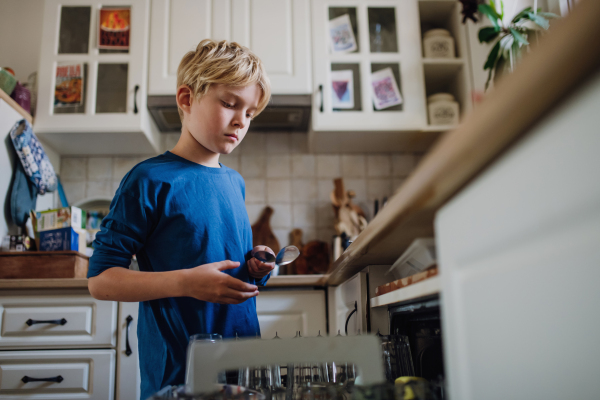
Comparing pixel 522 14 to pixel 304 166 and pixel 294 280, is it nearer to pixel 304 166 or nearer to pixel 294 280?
pixel 304 166

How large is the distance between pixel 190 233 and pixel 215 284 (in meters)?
0.18

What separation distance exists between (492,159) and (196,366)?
33cm

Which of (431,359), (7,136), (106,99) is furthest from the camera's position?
(106,99)

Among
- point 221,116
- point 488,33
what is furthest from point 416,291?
point 488,33

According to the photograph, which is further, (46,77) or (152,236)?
(46,77)

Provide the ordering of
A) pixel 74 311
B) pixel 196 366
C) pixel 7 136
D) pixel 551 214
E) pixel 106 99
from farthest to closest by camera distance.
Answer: pixel 106 99
pixel 7 136
pixel 74 311
pixel 196 366
pixel 551 214

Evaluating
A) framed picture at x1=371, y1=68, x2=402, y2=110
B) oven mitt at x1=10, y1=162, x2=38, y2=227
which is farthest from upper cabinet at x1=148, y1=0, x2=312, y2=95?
oven mitt at x1=10, y1=162, x2=38, y2=227

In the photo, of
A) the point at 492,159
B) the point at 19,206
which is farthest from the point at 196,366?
the point at 19,206

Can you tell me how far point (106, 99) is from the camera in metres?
2.02

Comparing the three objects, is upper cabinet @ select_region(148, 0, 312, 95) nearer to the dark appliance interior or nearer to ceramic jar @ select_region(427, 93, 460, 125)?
ceramic jar @ select_region(427, 93, 460, 125)

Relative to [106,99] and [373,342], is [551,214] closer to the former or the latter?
[373,342]

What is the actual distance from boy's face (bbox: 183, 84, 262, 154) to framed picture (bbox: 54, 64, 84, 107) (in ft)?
4.37

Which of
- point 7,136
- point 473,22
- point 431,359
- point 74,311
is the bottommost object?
point 431,359

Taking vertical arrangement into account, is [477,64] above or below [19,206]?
above
